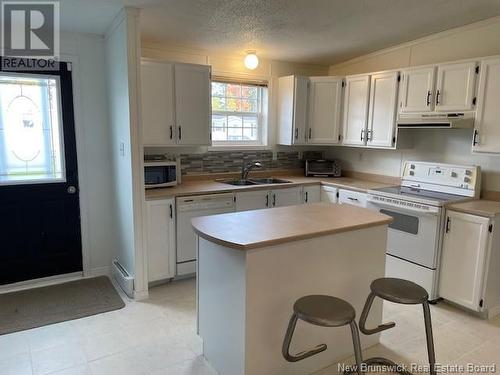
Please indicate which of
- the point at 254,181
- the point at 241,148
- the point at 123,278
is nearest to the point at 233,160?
the point at 241,148

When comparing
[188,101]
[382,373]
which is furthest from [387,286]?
[188,101]

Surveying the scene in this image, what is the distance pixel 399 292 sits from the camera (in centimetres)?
195

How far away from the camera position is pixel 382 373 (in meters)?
2.25

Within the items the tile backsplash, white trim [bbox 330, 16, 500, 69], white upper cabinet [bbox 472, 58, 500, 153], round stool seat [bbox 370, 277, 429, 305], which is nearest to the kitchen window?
the tile backsplash

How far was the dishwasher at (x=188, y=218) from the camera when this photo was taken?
11.2 ft

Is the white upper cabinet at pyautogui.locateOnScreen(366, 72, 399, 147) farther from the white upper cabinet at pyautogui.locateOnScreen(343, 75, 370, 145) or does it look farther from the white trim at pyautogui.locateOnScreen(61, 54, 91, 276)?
the white trim at pyautogui.locateOnScreen(61, 54, 91, 276)

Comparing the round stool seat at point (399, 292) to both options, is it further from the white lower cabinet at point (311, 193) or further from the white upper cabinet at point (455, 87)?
the white lower cabinet at point (311, 193)

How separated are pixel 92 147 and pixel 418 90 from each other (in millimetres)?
3245

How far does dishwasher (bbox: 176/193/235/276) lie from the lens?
3416 millimetres

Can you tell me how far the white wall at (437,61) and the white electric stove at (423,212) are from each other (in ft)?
0.50

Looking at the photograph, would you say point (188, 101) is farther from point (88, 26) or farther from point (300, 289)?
point (300, 289)

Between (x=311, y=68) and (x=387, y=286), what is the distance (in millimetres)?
3554

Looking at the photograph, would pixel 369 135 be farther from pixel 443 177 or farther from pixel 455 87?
pixel 455 87

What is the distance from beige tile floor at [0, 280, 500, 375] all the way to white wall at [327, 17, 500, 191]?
1.38m
